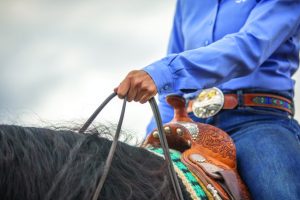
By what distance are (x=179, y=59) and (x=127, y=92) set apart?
0.24 meters

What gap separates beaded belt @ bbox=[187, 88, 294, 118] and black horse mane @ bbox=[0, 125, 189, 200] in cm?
61

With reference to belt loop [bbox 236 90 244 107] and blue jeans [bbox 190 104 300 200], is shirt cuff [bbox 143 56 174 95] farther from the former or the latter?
belt loop [bbox 236 90 244 107]

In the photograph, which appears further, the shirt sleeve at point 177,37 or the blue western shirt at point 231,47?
the shirt sleeve at point 177,37

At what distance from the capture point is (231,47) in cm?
167

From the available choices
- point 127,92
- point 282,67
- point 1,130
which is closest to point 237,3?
point 282,67

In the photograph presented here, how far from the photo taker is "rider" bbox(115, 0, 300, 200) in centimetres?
154

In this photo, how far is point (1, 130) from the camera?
1.25 meters

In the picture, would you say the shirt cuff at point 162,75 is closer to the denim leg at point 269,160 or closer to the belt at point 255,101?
the denim leg at point 269,160

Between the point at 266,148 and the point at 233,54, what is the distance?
0.34 metres

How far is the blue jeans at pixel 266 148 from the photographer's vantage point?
1663 millimetres

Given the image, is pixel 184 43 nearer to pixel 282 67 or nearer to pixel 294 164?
pixel 282 67

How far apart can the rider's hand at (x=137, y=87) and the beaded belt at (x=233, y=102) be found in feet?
2.06

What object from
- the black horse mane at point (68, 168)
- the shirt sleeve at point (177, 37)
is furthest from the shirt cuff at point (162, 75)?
the shirt sleeve at point (177, 37)

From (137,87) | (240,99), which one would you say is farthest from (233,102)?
(137,87)
